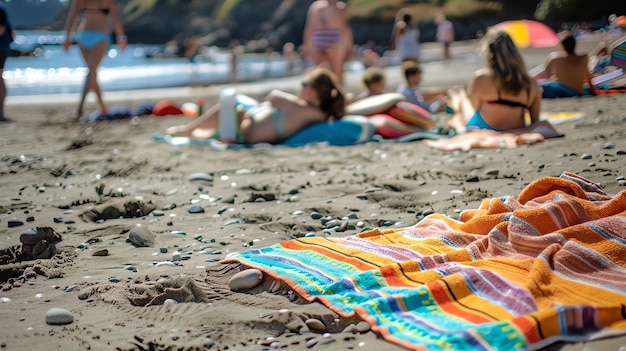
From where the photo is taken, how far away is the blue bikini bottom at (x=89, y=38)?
8.65 metres

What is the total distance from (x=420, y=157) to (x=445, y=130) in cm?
123

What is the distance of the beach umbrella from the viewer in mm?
12016

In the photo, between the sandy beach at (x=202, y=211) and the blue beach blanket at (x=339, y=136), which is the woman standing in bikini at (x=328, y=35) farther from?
the sandy beach at (x=202, y=211)

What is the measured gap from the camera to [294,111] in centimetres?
667

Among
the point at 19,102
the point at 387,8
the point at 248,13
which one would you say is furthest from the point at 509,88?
the point at 248,13

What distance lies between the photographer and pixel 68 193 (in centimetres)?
481

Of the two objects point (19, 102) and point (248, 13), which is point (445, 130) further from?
point (248, 13)

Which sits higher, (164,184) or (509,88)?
(509,88)

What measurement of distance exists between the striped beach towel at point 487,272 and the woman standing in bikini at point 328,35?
6.15 m

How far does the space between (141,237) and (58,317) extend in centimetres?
102

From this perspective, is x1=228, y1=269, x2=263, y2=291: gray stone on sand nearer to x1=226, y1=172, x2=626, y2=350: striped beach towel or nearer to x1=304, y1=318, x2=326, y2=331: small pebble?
x1=226, y1=172, x2=626, y2=350: striped beach towel

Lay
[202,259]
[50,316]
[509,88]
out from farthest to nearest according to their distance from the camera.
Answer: [509,88], [202,259], [50,316]

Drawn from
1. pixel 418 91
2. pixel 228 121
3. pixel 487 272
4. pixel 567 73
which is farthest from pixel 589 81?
pixel 487 272

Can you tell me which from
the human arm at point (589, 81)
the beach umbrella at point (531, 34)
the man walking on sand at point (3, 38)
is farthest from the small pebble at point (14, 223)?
the beach umbrella at point (531, 34)
